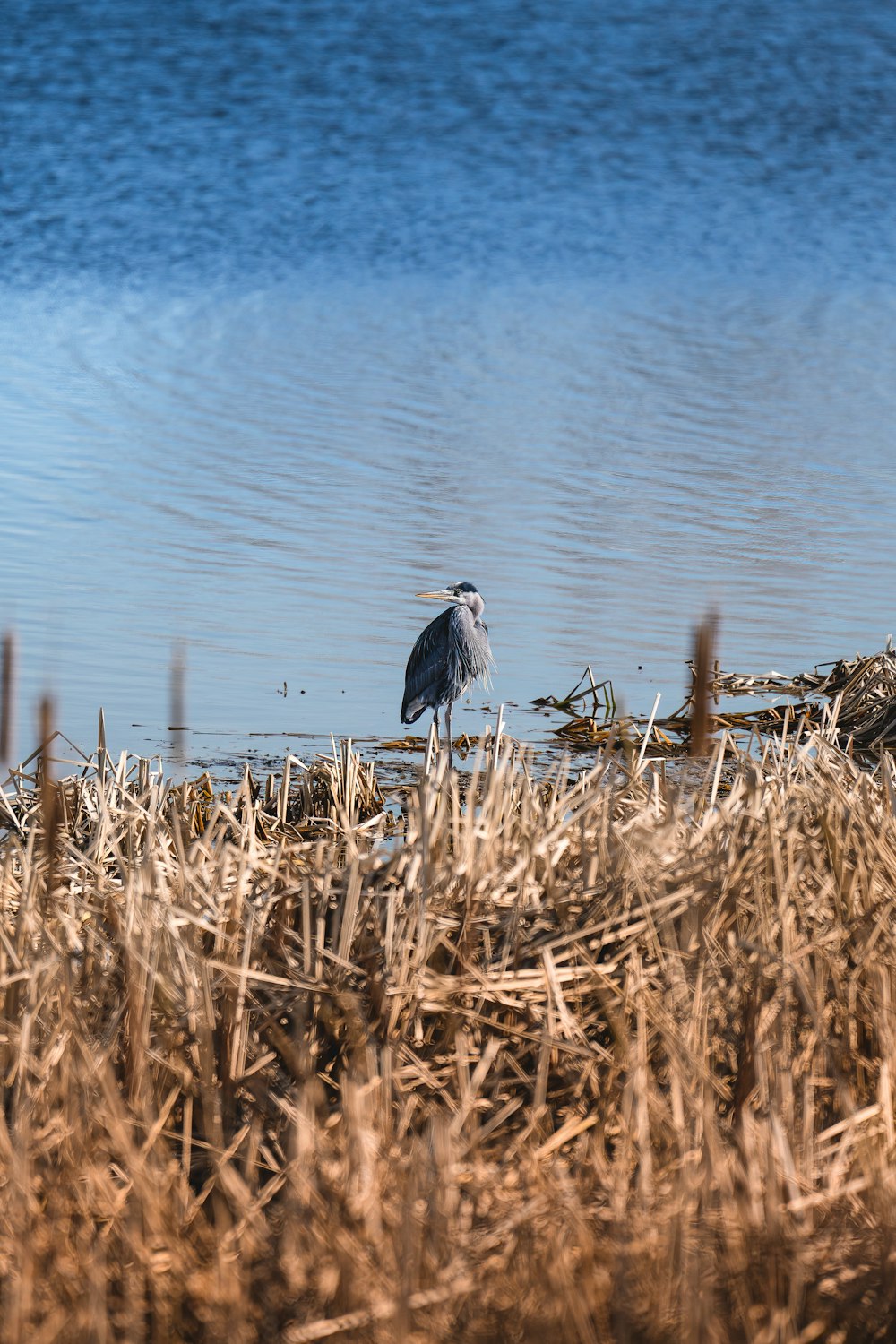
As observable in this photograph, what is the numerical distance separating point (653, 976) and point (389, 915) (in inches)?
22.6

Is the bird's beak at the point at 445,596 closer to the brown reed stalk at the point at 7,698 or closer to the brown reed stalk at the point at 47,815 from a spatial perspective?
the brown reed stalk at the point at 7,698

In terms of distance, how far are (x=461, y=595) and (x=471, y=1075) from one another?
5572 millimetres

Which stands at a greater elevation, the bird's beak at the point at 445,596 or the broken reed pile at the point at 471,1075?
the bird's beak at the point at 445,596

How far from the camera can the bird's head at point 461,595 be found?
8555 millimetres

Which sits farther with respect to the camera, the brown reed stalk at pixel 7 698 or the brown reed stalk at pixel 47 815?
the brown reed stalk at pixel 7 698

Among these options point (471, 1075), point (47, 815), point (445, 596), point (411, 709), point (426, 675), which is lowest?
point (471, 1075)

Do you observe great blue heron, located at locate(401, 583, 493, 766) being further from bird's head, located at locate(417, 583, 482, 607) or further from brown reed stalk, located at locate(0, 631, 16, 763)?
brown reed stalk, located at locate(0, 631, 16, 763)

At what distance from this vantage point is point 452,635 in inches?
320

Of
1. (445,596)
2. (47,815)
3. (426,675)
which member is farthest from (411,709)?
(47,815)

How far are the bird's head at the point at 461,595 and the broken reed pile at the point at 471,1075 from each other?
4.44 meters

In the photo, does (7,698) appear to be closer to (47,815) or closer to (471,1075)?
(47,815)

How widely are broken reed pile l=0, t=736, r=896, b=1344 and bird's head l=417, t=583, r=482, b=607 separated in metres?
4.44

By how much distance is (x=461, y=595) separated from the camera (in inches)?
338

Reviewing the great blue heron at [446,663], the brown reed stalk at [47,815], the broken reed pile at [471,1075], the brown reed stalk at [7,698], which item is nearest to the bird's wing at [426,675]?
the great blue heron at [446,663]
